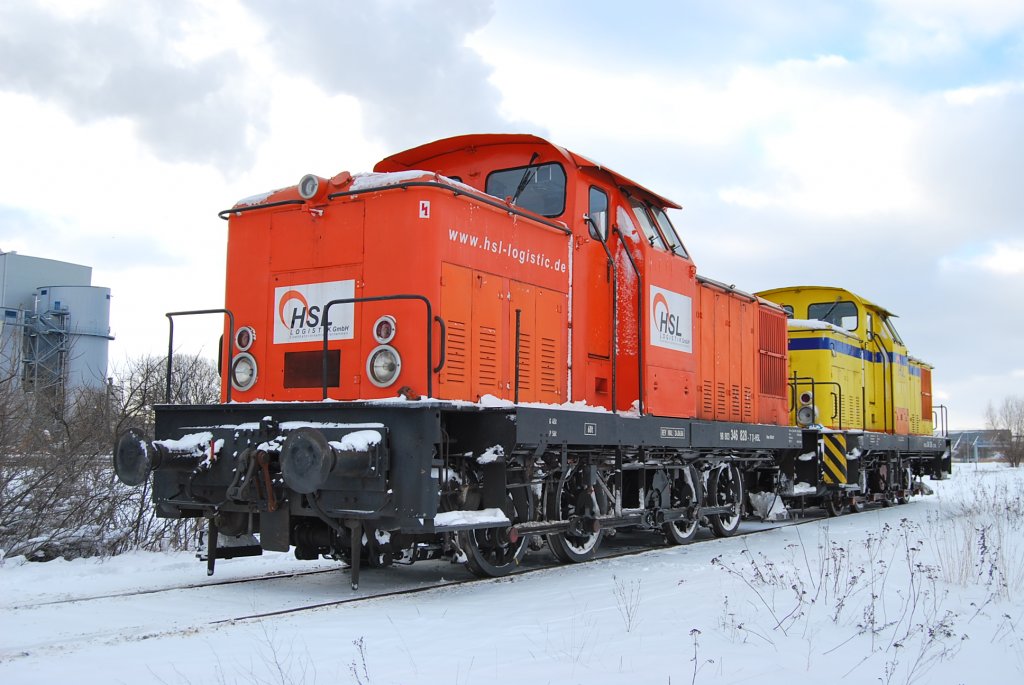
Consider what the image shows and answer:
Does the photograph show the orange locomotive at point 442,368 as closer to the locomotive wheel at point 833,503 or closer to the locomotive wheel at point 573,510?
the locomotive wheel at point 573,510

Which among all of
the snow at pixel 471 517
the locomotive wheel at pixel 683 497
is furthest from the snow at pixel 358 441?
the locomotive wheel at pixel 683 497

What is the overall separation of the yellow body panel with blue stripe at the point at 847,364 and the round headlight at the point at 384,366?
918 centimetres

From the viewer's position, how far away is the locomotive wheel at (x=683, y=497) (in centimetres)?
1011

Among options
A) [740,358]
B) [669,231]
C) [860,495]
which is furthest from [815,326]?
[669,231]

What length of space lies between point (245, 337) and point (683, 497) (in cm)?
519

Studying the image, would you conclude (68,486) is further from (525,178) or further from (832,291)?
(832,291)

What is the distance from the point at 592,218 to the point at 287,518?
3867mm

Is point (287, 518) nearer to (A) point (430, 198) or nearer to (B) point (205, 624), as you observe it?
(B) point (205, 624)

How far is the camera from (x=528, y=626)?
18.2 feet

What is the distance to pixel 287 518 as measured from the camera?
6605 millimetres

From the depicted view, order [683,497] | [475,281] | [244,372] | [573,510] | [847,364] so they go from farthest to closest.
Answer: [847,364] < [683,497] < [573,510] < [244,372] < [475,281]

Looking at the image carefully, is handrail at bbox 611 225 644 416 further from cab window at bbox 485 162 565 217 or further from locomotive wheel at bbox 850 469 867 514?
locomotive wheel at bbox 850 469 867 514

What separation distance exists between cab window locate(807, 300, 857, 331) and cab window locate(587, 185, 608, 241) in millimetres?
8860

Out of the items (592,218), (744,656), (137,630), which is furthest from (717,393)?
(137,630)
